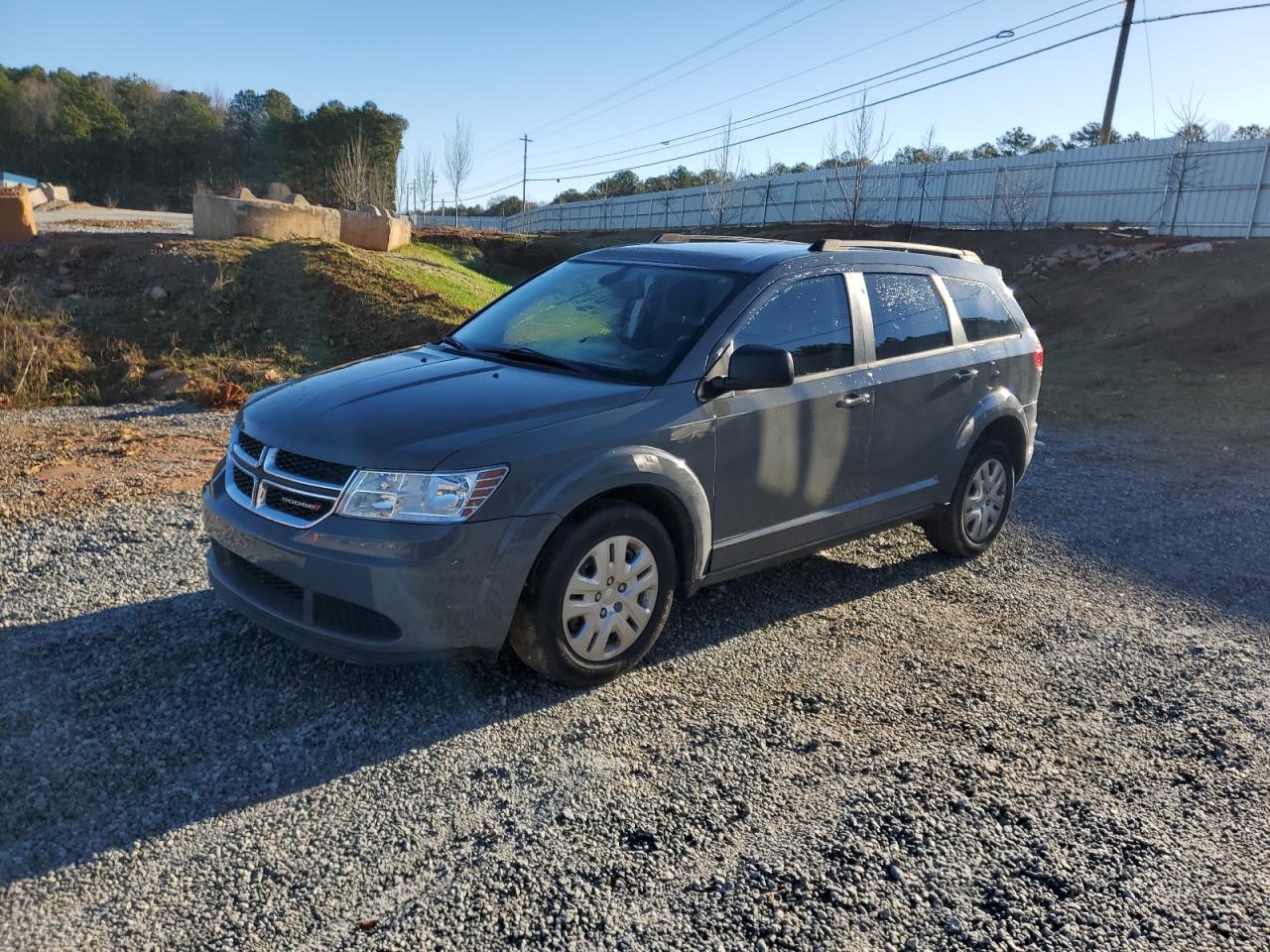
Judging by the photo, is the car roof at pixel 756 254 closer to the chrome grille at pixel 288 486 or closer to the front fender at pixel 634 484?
the front fender at pixel 634 484

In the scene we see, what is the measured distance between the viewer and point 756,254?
16.4ft

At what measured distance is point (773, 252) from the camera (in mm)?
5016

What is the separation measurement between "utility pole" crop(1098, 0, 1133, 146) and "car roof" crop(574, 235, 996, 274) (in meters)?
26.1

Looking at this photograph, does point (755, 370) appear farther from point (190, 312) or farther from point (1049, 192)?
point (1049, 192)

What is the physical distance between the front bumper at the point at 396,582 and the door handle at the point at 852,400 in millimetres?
1818

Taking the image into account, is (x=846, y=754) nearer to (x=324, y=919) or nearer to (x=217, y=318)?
(x=324, y=919)

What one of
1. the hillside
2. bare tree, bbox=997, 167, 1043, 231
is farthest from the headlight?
bare tree, bbox=997, 167, 1043, 231

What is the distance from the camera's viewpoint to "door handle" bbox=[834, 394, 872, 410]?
4.88 m

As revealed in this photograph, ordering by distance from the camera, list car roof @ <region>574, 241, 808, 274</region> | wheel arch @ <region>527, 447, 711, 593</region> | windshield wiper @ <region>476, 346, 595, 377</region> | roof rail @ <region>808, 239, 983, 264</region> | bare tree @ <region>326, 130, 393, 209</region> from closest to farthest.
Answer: wheel arch @ <region>527, 447, 711, 593</region>
windshield wiper @ <region>476, 346, 595, 377</region>
car roof @ <region>574, 241, 808, 274</region>
roof rail @ <region>808, 239, 983, 264</region>
bare tree @ <region>326, 130, 393, 209</region>

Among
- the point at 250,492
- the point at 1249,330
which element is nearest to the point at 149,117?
the point at 1249,330

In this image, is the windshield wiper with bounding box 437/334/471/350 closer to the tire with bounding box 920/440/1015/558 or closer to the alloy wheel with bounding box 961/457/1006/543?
the tire with bounding box 920/440/1015/558

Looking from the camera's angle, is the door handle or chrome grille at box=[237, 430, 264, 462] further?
the door handle

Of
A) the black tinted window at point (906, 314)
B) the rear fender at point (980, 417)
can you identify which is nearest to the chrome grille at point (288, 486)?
the black tinted window at point (906, 314)

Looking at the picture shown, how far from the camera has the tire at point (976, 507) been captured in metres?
5.90
